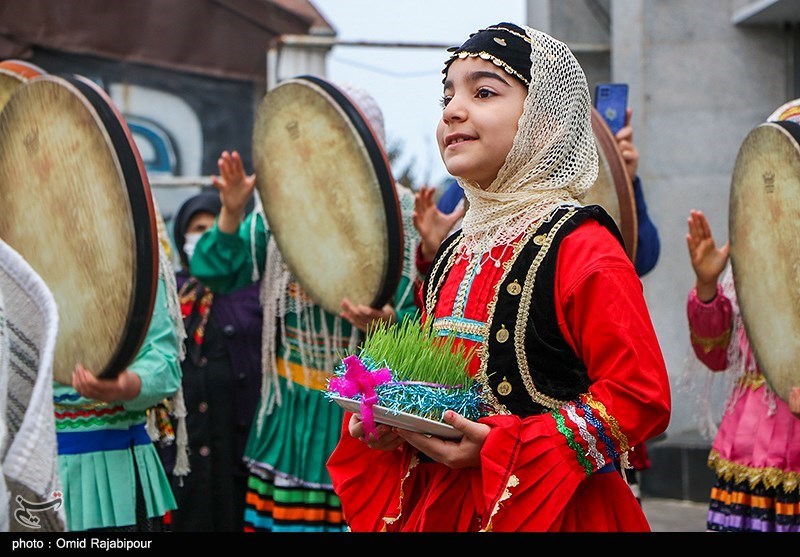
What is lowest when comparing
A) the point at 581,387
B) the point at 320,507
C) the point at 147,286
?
the point at 320,507

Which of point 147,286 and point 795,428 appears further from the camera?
point 795,428

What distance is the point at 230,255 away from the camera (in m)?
4.42

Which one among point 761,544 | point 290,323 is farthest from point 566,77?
point 290,323

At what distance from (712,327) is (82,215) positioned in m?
2.19

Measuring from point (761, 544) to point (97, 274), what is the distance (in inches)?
74.3

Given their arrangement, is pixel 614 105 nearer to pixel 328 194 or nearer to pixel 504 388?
pixel 328 194

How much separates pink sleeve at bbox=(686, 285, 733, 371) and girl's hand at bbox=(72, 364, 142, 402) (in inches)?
79.0

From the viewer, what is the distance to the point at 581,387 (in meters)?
2.32

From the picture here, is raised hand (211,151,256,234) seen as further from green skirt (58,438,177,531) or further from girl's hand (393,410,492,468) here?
girl's hand (393,410,492,468)

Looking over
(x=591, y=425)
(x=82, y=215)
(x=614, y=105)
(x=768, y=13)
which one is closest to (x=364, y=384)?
(x=591, y=425)

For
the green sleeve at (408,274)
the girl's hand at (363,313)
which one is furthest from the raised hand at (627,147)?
the girl's hand at (363,313)

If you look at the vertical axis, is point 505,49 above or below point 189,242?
above

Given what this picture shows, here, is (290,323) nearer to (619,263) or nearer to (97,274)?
(97,274)

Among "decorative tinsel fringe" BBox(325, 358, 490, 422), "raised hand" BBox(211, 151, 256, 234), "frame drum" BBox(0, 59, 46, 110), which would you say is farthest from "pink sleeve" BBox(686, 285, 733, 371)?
"frame drum" BBox(0, 59, 46, 110)
